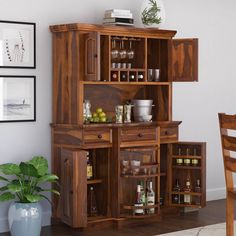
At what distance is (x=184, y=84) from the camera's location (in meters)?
6.73

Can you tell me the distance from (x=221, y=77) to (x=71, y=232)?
9.13ft

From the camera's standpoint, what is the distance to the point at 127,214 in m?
5.70

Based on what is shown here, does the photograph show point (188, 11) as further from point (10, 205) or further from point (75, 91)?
point (10, 205)

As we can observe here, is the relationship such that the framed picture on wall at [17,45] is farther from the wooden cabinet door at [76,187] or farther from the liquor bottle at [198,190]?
the liquor bottle at [198,190]

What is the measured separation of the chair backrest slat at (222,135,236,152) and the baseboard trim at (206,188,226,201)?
292 centimetres

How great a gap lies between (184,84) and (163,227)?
1.81 meters

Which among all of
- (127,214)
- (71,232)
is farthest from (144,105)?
(71,232)

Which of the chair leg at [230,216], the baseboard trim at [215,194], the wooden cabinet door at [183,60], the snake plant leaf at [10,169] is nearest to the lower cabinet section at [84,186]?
the snake plant leaf at [10,169]

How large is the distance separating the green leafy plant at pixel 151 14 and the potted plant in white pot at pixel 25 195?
1792 millimetres

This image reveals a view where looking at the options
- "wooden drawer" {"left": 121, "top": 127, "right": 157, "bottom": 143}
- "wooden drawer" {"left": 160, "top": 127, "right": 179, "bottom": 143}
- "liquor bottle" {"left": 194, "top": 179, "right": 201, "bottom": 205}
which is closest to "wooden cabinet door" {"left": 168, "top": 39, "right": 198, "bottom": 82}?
"wooden drawer" {"left": 160, "top": 127, "right": 179, "bottom": 143}

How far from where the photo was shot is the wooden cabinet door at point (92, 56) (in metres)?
5.33

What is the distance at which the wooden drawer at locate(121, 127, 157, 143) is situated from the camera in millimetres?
5637

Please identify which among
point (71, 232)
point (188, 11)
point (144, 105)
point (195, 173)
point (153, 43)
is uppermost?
point (188, 11)

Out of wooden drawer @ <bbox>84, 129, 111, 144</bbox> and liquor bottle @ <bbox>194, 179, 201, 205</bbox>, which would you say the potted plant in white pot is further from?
liquor bottle @ <bbox>194, 179, 201, 205</bbox>
